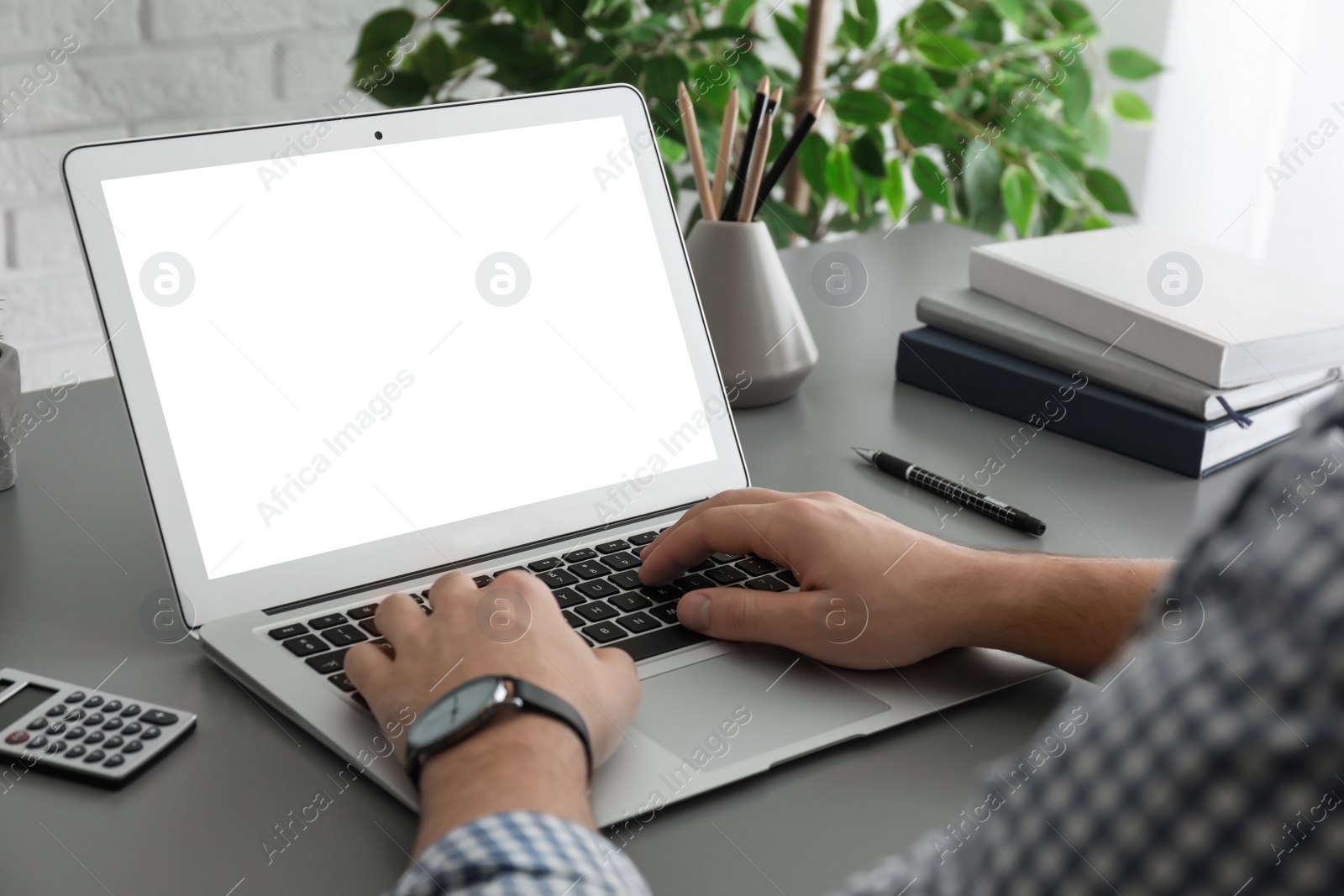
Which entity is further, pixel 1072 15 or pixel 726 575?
pixel 1072 15

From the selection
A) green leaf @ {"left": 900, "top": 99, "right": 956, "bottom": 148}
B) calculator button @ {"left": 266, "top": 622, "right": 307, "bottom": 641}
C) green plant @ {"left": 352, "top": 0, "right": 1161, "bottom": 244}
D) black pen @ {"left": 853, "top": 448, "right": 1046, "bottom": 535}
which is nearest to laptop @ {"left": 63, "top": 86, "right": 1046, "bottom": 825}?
calculator button @ {"left": 266, "top": 622, "right": 307, "bottom": 641}

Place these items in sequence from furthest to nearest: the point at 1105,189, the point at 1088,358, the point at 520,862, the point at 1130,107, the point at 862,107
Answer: the point at 1130,107 < the point at 1105,189 < the point at 862,107 < the point at 1088,358 < the point at 520,862

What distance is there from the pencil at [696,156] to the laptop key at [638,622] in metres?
0.47

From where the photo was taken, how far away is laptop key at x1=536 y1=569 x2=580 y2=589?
0.74 meters

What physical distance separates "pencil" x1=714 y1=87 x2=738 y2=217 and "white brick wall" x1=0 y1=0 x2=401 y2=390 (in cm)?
105

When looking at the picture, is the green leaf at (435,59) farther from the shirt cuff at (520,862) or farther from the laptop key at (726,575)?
the shirt cuff at (520,862)

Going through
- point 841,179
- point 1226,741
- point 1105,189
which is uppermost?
point 1226,741

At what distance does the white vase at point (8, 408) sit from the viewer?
0.85 m

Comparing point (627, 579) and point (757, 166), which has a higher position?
point (757, 166)

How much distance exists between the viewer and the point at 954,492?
3.00 feet

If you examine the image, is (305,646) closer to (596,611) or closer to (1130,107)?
(596,611)

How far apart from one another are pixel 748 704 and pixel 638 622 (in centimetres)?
9

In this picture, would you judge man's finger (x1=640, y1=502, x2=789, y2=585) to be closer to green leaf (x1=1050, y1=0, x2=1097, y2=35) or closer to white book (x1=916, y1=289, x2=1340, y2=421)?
white book (x1=916, y1=289, x2=1340, y2=421)

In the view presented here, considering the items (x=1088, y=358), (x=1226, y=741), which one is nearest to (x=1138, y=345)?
(x=1088, y=358)
